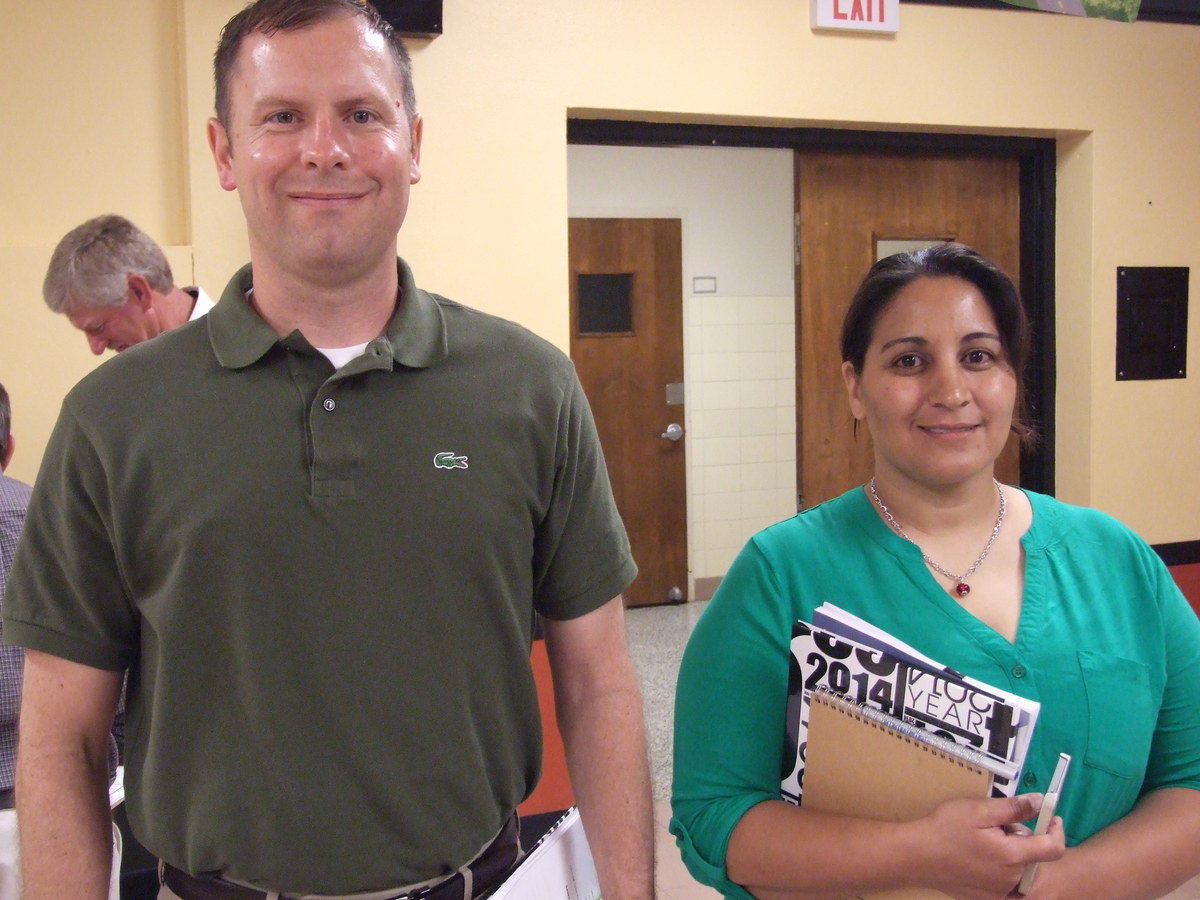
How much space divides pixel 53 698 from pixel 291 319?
439 millimetres

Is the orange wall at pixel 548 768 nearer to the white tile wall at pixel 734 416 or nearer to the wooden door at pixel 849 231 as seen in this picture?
the wooden door at pixel 849 231

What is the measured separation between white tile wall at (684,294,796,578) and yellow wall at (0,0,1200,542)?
93.1 inches

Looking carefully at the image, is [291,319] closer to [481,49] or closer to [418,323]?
[418,323]

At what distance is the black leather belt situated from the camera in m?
1.01

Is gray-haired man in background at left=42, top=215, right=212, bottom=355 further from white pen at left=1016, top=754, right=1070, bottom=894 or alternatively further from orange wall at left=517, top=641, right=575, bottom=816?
white pen at left=1016, top=754, right=1070, bottom=894

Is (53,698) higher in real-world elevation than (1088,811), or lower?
higher

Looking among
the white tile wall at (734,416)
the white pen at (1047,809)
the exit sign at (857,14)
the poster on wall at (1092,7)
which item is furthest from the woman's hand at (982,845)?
the white tile wall at (734,416)

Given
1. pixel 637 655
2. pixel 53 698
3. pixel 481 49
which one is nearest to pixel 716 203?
pixel 637 655

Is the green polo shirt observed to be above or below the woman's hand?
above

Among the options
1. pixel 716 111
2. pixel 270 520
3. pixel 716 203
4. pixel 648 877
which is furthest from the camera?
pixel 716 203

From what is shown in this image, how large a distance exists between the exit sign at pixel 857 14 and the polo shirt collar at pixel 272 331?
103 inches

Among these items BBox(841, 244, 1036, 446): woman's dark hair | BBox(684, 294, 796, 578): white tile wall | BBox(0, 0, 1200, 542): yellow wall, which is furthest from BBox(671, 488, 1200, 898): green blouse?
BBox(684, 294, 796, 578): white tile wall

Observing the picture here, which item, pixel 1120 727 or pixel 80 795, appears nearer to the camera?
pixel 80 795

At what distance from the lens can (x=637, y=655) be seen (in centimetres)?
479
